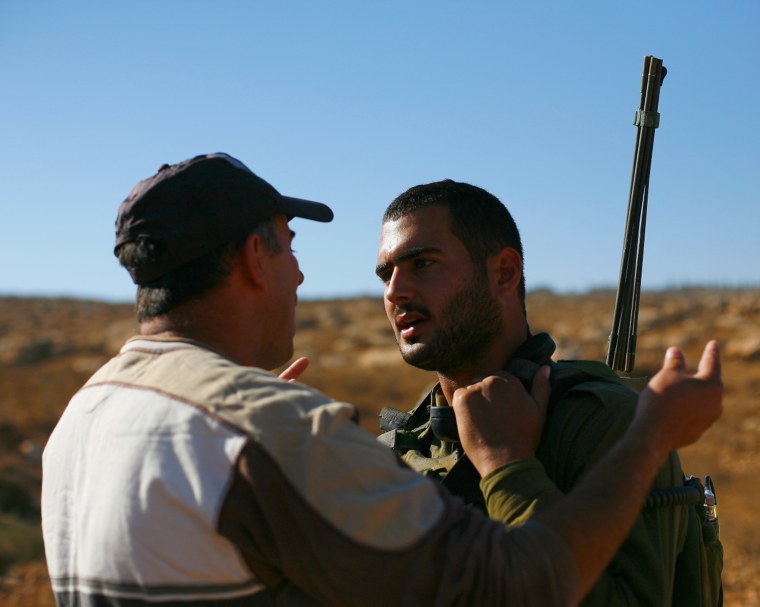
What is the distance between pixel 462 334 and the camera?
Result: 332cm

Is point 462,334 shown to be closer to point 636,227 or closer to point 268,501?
point 636,227

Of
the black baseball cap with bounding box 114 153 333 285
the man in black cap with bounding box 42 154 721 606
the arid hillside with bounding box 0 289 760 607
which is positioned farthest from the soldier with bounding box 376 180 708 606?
the arid hillside with bounding box 0 289 760 607

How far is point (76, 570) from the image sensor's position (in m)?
2.06

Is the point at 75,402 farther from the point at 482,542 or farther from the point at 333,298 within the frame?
the point at 333,298

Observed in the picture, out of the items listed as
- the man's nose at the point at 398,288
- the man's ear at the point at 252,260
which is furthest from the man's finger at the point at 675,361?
the man's nose at the point at 398,288

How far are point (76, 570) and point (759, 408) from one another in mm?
21574

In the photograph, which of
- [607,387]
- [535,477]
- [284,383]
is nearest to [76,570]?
[284,383]

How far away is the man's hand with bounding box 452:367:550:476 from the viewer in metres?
2.47

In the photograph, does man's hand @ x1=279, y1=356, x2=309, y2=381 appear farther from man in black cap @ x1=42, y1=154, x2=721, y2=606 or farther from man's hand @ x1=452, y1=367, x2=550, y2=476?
man in black cap @ x1=42, y1=154, x2=721, y2=606

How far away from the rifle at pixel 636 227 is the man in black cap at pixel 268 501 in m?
1.56

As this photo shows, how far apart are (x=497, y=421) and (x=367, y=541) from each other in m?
0.78

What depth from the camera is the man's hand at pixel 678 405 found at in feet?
6.97

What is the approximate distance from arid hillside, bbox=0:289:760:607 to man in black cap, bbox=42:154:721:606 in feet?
32.3

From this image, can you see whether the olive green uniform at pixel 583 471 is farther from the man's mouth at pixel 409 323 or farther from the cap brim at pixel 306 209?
the cap brim at pixel 306 209
